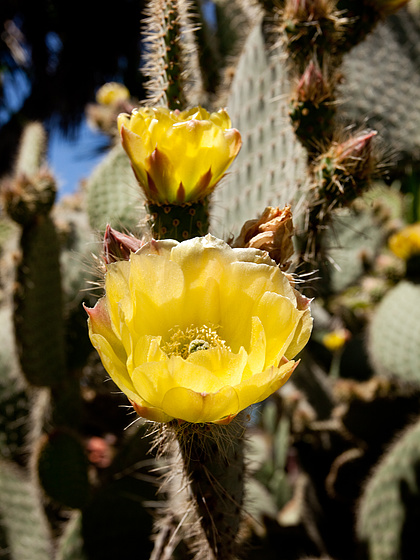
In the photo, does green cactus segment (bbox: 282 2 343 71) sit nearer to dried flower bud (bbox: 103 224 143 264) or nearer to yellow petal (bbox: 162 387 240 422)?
dried flower bud (bbox: 103 224 143 264)

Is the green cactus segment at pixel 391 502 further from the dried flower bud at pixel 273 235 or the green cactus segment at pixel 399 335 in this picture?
the dried flower bud at pixel 273 235

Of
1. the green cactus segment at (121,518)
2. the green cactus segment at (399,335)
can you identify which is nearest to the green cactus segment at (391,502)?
the green cactus segment at (399,335)

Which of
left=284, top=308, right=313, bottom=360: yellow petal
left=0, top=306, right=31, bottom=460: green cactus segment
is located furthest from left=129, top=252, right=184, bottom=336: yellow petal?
left=0, top=306, right=31, bottom=460: green cactus segment

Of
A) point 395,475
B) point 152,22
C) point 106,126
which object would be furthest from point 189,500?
point 106,126

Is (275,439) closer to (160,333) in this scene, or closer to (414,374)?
(414,374)

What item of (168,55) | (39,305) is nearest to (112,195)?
(39,305)

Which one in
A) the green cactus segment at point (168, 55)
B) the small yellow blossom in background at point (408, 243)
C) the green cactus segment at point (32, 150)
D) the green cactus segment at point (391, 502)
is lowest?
the green cactus segment at point (391, 502)
